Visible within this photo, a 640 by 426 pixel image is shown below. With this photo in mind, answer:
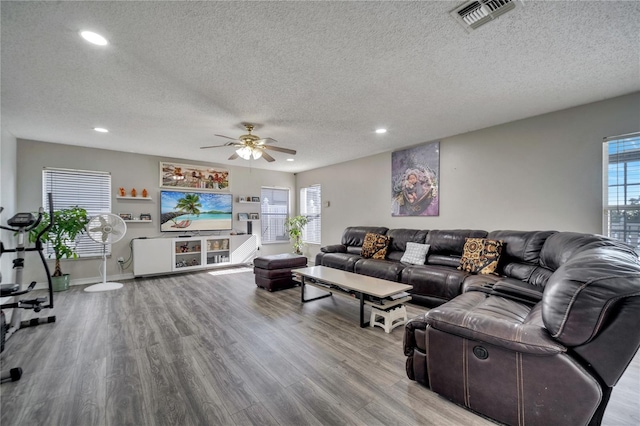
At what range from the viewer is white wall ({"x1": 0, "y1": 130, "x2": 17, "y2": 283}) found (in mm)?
3611

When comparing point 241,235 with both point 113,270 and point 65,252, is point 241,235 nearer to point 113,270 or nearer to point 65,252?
point 113,270

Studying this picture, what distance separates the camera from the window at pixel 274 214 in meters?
7.09

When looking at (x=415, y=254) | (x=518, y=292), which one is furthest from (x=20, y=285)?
(x=415, y=254)

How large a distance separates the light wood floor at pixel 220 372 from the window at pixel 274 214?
3.81 m

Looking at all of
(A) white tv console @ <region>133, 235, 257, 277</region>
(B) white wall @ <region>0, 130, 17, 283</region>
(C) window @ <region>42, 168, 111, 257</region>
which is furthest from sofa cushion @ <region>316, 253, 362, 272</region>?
(B) white wall @ <region>0, 130, 17, 283</region>

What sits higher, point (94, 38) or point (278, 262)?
point (94, 38)

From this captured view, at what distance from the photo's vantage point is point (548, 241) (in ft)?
9.04

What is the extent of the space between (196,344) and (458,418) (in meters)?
2.17

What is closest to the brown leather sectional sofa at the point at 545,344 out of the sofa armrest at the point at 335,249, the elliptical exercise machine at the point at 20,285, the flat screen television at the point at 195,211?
the sofa armrest at the point at 335,249

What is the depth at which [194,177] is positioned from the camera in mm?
5941

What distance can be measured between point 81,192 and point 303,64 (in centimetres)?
502

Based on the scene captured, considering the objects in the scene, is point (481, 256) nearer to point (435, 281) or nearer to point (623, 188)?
point (435, 281)

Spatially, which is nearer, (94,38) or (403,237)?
(94,38)

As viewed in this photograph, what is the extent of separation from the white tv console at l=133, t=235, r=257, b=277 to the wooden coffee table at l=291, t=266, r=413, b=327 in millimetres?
3025
